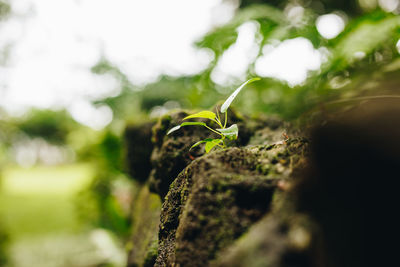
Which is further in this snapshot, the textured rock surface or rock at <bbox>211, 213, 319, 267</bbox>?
the textured rock surface

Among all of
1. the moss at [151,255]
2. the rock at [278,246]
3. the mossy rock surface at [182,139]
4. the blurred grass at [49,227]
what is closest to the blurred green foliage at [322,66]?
the mossy rock surface at [182,139]

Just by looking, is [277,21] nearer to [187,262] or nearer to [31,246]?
[187,262]

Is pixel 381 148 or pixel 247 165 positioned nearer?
pixel 381 148

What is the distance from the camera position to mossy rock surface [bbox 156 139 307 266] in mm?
557

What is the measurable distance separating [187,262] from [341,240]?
35cm

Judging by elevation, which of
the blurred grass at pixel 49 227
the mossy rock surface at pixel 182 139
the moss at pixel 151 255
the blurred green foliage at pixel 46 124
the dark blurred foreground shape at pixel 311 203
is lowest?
the blurred green foliage at pixel 46 124

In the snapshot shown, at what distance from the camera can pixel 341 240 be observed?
390 mm

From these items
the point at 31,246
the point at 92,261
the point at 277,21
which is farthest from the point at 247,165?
the point at 31,246

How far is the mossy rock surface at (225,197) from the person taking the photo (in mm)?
557

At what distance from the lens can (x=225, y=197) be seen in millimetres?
589

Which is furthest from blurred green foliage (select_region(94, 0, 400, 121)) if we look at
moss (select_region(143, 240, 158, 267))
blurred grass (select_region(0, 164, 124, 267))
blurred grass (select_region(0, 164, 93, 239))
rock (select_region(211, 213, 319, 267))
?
blurred grass (select_region(0, 164, 93, 239))

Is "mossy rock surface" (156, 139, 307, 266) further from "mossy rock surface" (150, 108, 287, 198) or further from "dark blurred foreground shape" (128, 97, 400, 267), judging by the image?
"mossy rock surface" (150, 108, 287, 198)

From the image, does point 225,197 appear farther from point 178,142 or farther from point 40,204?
point 40,204

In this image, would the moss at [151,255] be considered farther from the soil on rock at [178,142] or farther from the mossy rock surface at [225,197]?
the mossy rock surface at [225,197]
